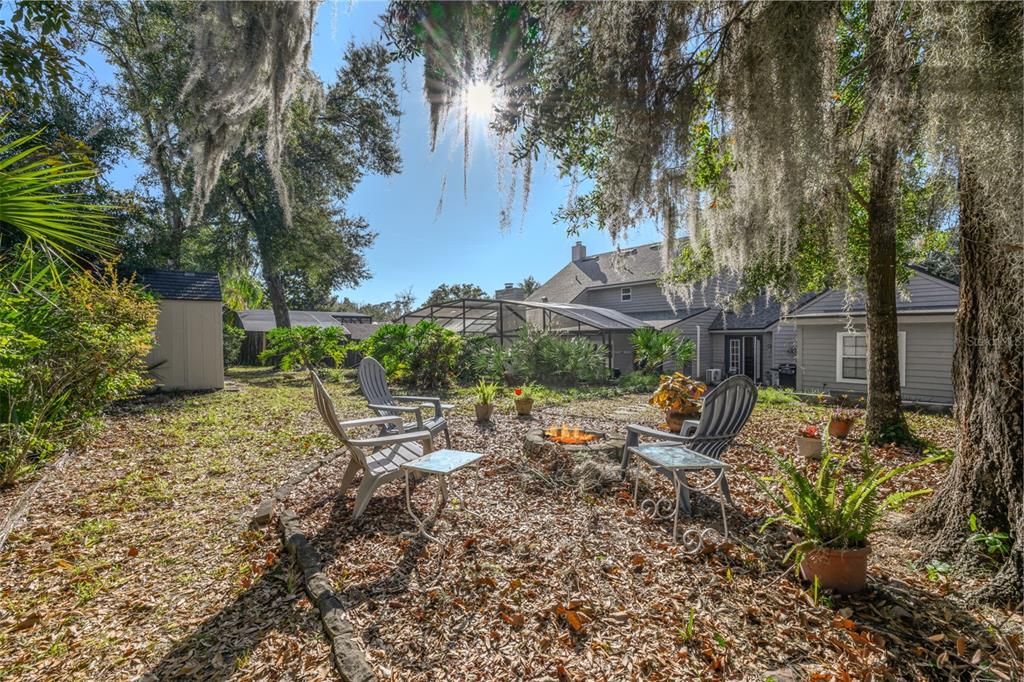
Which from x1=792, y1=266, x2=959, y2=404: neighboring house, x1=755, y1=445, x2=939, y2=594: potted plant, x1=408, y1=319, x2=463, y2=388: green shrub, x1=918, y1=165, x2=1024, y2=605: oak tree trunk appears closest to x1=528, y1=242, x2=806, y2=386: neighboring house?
x1=792, y1=266, x2=959, y2=404: neighboring house

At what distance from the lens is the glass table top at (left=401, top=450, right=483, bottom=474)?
2.99m

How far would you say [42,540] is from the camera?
2.88 meters

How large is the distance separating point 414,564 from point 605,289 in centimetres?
1729

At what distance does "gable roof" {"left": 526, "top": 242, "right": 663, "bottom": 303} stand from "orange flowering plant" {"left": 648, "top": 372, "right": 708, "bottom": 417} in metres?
11.2

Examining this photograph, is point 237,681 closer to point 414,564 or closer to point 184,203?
point 414,564

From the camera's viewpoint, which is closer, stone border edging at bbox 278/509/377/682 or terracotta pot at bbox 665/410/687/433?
stone border edging at bbox 278/509/377/682

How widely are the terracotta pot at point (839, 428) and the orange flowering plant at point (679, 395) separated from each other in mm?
1604

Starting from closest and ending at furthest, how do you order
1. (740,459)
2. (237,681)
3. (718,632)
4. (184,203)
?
(237,681), (718,632), (740,459), (184,203)

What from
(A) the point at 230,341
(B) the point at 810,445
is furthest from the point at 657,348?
(A) the point at 230,341

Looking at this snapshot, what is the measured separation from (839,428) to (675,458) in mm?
3732

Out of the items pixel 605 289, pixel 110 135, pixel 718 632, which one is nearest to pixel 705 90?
pixel 718 632

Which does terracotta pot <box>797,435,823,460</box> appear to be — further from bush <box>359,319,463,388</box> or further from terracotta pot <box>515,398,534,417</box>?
bush <box>359,319,463,388</box>

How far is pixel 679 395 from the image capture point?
5.75 metres

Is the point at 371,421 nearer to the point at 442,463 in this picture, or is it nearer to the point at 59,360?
the point at 442,463
